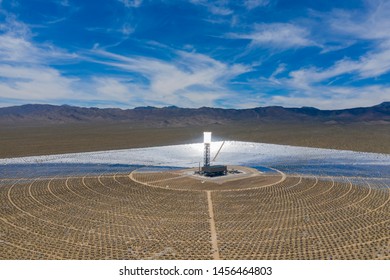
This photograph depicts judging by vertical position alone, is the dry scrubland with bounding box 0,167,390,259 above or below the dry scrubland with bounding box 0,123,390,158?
below

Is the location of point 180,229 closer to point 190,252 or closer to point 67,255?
point 190,252

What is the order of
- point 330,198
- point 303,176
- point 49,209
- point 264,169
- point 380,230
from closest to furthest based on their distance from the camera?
point 380,230 → point 49,209 → point 330,198 → point 303,176 → point 264,169

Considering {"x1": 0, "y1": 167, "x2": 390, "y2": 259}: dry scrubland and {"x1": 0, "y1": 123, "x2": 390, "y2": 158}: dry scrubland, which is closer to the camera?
{"x1": 0, "y1": 167, "x2": 390, "y2": 259}: dry scrubland

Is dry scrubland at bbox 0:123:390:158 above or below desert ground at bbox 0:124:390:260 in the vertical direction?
above

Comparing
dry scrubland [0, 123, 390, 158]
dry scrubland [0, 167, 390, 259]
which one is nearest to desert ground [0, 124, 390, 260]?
dry scrubland [0, 167, 390, 259]

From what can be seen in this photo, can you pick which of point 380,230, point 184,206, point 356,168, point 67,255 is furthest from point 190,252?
point 356,168

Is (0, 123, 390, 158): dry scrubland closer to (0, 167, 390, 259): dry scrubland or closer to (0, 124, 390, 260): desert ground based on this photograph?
(0, 124, 390, 260): desert ground

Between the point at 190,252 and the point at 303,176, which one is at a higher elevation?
the point at 303,176

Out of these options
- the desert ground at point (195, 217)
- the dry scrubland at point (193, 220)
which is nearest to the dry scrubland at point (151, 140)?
the desert ground at point (195, 217)

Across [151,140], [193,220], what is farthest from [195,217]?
[151,140]
